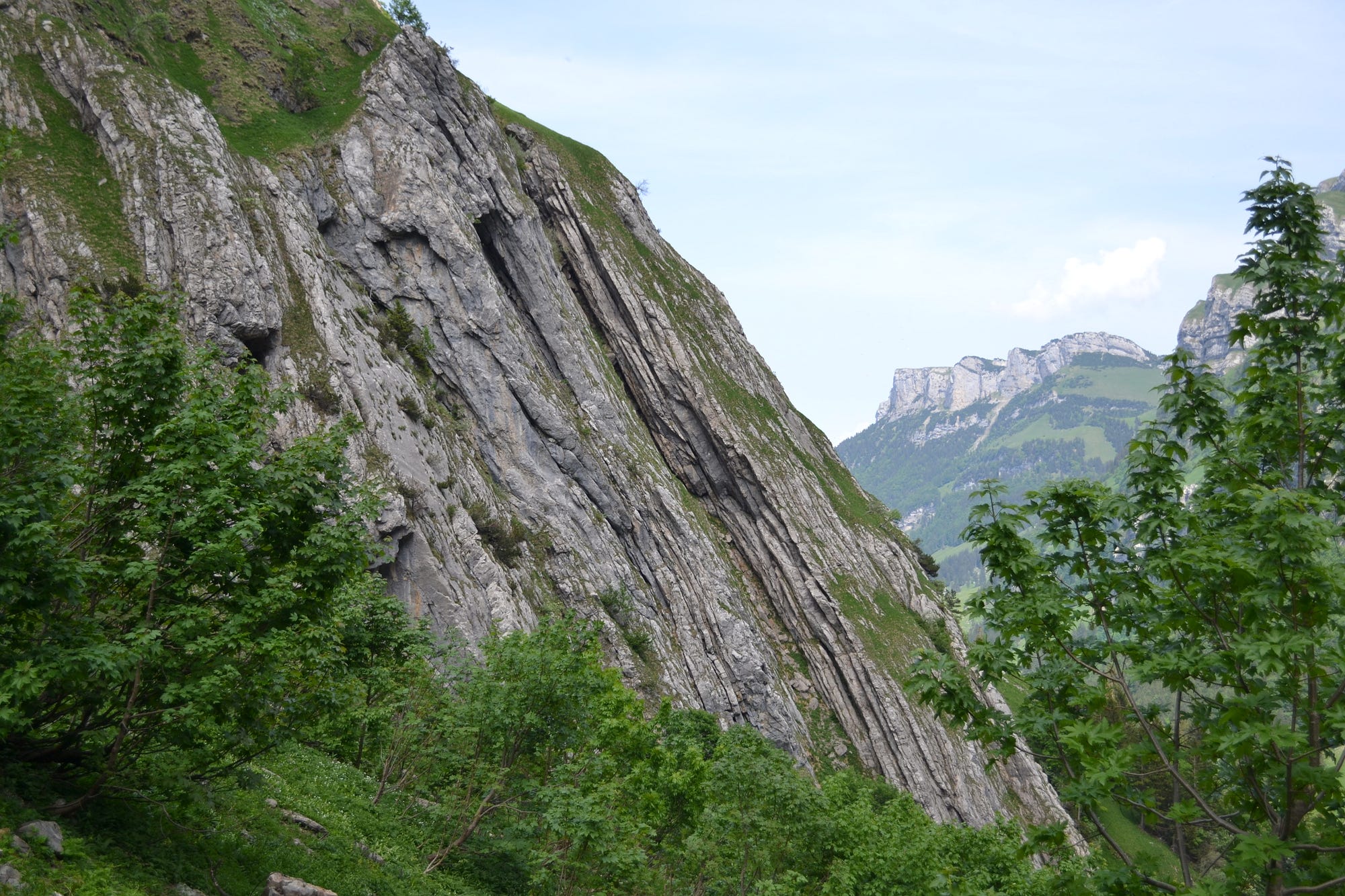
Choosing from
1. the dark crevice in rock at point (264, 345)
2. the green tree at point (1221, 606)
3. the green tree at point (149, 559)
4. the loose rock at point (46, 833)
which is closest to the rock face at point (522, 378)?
the dark crevice in rock at point (264, 345)

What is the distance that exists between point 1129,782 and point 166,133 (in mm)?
42803

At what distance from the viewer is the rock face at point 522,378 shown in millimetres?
34812

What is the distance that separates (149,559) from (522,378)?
40791mm

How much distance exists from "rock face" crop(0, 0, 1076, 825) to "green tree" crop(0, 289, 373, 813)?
1093 cm

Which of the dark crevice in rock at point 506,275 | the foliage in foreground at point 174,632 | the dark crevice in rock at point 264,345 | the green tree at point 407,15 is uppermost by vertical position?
the green tree at point 407,15

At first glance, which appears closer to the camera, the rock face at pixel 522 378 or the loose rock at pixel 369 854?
the loose rock at pixel 369 854

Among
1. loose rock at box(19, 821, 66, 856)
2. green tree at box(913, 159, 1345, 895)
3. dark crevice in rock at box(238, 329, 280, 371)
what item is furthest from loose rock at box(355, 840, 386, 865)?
dark crevice in rock at box(238, 329, 280, 371)

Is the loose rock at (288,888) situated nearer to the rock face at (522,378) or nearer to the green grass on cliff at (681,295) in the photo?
the rock face at (522,378)

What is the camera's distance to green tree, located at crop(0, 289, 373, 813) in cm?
913

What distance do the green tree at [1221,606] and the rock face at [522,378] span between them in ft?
54.5

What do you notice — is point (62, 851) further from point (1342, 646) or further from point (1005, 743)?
point (1342, 646)

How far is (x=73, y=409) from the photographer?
401 inches

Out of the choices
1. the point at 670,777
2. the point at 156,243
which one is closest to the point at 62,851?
the point at 670,777

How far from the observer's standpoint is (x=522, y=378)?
5094 cm
